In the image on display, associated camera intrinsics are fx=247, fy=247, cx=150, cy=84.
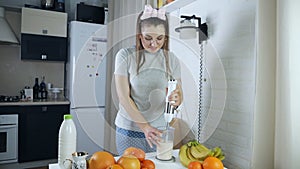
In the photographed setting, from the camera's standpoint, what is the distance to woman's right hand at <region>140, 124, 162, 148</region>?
123cm

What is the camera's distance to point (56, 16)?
2.95 meters

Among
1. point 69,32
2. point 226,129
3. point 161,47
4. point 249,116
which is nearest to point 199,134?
point 226,129

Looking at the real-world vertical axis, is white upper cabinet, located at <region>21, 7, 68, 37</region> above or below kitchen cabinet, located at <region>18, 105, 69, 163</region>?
above

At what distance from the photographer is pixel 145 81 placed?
1.32 m

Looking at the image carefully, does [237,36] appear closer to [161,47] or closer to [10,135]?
[161,47]

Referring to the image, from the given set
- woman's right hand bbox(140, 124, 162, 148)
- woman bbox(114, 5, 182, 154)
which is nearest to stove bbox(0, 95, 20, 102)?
woman bbox(114, 5, 182, 154)

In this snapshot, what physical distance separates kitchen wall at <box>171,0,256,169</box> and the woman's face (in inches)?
10.9

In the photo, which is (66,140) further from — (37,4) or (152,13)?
(37,4)

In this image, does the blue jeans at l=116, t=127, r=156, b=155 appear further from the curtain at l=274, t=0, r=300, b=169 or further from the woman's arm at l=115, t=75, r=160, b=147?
the curtain at l=274, t=0, r=300, b=169

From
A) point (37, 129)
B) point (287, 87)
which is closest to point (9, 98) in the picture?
point (37, 129)

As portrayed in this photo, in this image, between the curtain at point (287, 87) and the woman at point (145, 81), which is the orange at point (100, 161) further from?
the curtain at point (287, 87)

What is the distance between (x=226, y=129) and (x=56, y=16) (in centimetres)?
247

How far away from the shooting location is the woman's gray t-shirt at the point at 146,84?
1.31 metres

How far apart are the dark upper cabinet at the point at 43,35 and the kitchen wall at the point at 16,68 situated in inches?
10.3
